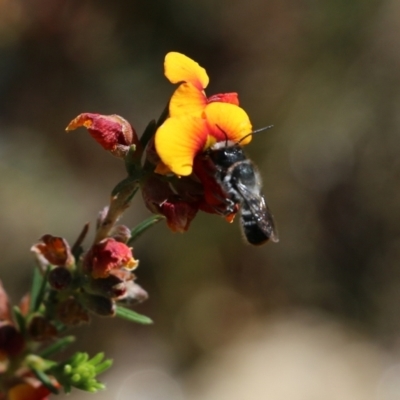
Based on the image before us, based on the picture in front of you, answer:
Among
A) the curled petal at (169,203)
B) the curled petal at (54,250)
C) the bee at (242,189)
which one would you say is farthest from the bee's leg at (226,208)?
the curled petal at (54,250)

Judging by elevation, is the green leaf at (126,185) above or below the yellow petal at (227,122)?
below

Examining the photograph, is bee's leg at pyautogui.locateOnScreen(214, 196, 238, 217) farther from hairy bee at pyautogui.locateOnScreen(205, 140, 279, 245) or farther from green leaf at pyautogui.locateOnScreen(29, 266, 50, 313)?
green leaf at pyautogui.locateOnScreen(29, 266, 50, 313)

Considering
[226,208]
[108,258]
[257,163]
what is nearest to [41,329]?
[108,258]

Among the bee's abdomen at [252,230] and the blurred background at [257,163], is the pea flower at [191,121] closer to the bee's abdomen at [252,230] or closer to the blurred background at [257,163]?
the bee's abdomen at [252,230]

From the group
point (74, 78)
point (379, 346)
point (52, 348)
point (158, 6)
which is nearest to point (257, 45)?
point (158, 6)

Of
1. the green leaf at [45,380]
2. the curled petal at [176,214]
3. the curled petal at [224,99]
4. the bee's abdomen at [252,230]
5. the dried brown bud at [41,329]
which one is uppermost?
the curled petal at [224,99]

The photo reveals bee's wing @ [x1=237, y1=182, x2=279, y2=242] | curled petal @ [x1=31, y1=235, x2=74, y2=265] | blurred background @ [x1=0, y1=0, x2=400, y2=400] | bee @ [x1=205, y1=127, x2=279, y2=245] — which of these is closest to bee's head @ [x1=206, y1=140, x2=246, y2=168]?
bee @ [x1=205, y1=127, x2=279, y2=245]

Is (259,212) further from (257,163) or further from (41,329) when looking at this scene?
(257,163)
